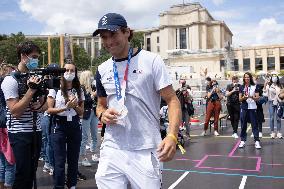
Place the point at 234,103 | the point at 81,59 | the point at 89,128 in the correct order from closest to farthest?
the point at 89,128 → the point at 234,103 → the point at 81,59

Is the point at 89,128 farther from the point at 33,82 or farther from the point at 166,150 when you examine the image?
the point at 166,150

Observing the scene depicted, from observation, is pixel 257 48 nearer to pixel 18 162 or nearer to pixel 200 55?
pixel 200 55

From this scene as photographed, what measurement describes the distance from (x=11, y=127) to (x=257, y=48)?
334 feet

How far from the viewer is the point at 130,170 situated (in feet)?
10.1

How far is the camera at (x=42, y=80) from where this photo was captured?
412 centimetres

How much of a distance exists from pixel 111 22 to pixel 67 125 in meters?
3.09

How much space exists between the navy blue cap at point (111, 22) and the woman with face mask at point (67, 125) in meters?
2.70

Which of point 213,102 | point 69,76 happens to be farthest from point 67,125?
point 213,102

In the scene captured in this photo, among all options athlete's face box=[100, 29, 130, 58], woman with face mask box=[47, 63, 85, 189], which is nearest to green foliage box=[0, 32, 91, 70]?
woman with face mask box=[47, 63, 85, 189]

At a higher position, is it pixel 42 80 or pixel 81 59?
pixel 81 59

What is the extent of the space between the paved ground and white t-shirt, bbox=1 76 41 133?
8.95ft

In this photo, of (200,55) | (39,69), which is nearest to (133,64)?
(39,69)

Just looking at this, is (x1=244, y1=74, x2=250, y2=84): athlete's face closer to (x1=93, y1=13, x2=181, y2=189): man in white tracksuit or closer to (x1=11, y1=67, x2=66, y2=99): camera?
(x1=11, y1=67, x2=66, y2=99): camera

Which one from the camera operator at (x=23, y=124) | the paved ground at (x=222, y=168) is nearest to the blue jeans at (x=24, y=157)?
the camera operator at (x=23, y=124)
